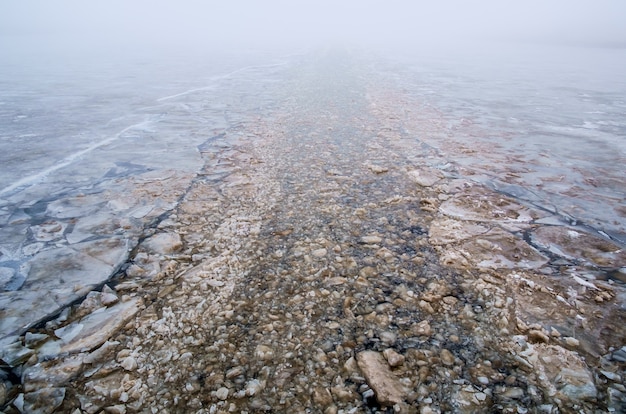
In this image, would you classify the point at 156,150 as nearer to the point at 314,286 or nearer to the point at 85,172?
the point at 85,172

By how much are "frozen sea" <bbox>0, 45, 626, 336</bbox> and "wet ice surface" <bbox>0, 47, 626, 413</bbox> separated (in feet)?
0.14

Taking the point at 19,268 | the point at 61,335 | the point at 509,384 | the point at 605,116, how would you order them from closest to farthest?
the point at 509,384
the point at 61,335
the point at 19,268
the point at 605,116

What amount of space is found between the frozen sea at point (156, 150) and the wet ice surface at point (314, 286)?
4cm

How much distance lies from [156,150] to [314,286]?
4.51 meters

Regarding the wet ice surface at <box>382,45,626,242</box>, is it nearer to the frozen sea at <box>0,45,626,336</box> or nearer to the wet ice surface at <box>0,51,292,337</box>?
the frozen sea at <box>0,45,626,336</box>

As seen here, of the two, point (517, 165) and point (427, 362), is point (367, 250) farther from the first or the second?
point (517, 165)

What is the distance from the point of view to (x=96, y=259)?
10.4 feet

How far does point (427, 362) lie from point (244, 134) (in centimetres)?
583

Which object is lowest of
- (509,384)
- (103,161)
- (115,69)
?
(509,384)

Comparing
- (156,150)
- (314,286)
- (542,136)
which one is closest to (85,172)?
(156,150)

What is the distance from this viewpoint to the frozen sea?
3314 millimetres

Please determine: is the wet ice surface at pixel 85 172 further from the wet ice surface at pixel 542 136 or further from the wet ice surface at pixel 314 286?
the wet ice surface at pixel 542 136

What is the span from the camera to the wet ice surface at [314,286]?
2.03 m


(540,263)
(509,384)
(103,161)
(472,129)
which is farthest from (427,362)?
(472,129)
